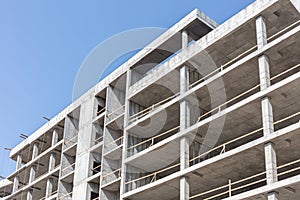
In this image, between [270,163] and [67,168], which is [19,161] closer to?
[67,168]

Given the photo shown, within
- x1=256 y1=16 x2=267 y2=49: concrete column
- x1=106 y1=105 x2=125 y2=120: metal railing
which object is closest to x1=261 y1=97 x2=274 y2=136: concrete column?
x1=256 y1=16 x2=267 y2=49: concrete column

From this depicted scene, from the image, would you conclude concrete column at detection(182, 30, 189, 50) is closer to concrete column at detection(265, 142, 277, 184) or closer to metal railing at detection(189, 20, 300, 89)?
metal railing at detection(189, 20, 300, 89)

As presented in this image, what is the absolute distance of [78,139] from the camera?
39812 millimetres

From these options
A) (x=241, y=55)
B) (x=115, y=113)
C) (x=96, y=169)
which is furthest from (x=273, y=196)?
(x=96, y=169)

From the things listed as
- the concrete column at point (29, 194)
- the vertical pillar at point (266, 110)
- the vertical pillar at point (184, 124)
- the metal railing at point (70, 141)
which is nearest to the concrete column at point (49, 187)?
the concrete column at point (29, 194)

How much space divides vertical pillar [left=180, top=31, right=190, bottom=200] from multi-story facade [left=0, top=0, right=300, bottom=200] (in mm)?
63

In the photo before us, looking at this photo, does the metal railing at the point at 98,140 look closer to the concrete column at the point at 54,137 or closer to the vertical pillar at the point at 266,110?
the concrete column at the point at 54,137

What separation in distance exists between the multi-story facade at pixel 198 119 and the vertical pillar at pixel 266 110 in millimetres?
51

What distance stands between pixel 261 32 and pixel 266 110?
4.55 m

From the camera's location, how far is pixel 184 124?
29578 millimetres

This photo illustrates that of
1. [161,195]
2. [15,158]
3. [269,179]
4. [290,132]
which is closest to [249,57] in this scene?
[290,132]

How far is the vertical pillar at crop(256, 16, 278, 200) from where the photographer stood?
23297 mm

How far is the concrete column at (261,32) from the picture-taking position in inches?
1040

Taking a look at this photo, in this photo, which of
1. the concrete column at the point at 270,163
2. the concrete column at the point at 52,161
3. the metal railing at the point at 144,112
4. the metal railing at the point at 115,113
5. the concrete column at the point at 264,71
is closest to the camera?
the concrete column at the point at 270,163
